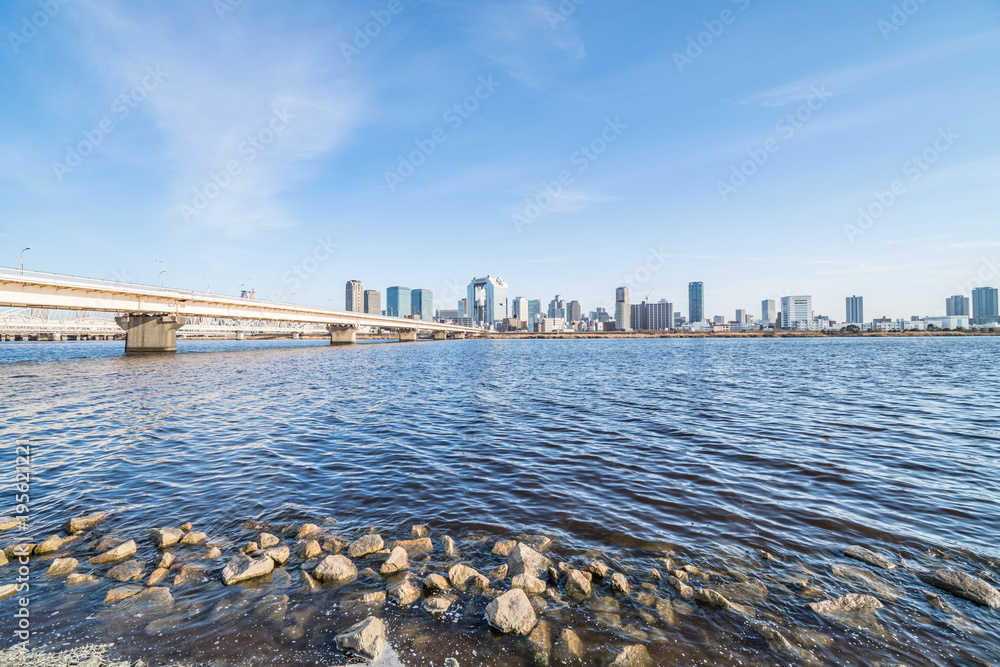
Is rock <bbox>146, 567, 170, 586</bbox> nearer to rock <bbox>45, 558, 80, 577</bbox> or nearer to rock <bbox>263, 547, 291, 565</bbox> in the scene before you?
rock <bbox>263, 547, 291, 565</bbox>

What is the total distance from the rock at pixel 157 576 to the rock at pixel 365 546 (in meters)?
3.33

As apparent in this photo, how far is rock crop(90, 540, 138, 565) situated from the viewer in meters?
8.61

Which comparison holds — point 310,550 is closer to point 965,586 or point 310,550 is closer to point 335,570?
point 335,570

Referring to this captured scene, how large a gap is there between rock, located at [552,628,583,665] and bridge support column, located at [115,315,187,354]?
304 ft

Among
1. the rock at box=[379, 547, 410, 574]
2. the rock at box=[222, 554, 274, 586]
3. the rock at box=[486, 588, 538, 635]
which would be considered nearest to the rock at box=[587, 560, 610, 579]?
the rock at box=[486, 588, 538, 635]

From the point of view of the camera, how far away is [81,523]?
10211 mm

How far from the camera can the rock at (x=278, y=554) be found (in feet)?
28.1

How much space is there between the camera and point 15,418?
22.3 m

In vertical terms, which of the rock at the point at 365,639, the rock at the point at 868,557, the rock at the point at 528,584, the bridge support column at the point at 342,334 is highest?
the bridge support column at the point at 342,334

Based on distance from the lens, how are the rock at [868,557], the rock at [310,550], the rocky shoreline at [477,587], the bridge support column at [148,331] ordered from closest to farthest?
the rocky shoreline at [477,587], the rock at [868,557], the rock at [310,550], the bridge support column at [148,331]

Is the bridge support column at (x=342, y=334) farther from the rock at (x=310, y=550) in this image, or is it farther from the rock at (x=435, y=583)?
the rock at (x=435, y=583)

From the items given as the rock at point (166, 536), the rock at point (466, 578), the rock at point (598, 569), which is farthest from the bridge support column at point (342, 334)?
the rock at point (598, 569)

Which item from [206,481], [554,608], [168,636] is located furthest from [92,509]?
[554,608]

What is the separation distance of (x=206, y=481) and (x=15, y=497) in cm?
468
